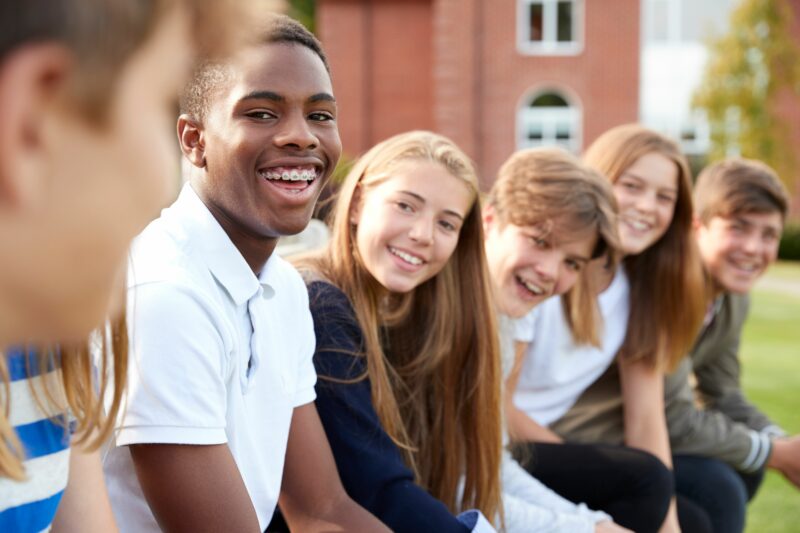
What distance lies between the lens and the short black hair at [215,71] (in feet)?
6.46

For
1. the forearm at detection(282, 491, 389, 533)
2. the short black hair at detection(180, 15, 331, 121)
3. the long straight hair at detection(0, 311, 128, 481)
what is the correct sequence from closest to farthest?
the long straight hair at detection(0, 311, 128, 481), the short black hair at detection(180, 15, 331, 121), the forearm at detection(282, 491, 389, 533)

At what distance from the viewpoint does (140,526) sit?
1.88m

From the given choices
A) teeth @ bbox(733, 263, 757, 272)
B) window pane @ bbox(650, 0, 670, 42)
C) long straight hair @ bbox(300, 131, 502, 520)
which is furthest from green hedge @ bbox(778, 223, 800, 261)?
long straight hair @ bbox(300, 131, 502, 520)

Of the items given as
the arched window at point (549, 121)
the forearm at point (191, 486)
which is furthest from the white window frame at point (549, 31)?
the forearm at point (191, 486)

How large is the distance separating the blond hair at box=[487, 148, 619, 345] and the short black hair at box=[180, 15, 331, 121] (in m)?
1.27

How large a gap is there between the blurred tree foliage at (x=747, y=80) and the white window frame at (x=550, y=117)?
3.53m

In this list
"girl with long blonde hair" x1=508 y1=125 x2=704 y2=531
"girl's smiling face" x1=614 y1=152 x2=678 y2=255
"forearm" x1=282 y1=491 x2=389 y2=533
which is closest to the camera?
"forearm" x1=282 y1=491 x2=389 y2=533

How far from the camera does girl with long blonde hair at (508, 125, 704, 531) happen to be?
10.5 feet

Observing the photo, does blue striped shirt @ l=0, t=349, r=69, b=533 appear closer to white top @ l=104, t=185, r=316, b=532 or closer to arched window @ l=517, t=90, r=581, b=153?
white top @ l=104, t=185, r=316, b=532

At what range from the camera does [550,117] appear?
27.2m

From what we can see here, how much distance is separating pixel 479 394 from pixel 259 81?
1.24 meters

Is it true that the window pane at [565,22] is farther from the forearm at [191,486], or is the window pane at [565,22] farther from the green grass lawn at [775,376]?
the forearm at [191,486]

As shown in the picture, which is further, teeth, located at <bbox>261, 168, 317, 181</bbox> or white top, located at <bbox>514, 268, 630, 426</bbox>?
white top, located at <bbox>514, 268, 630, 426</bbox>

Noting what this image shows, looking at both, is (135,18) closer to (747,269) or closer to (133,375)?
(133,375)
